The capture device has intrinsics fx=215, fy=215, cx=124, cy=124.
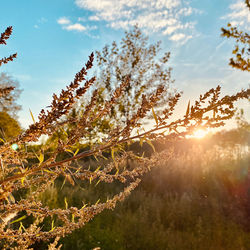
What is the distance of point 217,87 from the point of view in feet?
3.75

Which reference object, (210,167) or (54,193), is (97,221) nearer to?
(54,193)

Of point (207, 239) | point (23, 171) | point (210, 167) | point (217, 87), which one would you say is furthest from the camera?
point (210, 167)

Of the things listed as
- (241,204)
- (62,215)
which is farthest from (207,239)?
(62,215)

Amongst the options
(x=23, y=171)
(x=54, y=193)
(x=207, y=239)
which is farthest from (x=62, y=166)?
(x=54, y=193)

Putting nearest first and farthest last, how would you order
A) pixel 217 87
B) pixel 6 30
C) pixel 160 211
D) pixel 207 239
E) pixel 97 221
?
pixel 6 30 → pixel 217 87 → pixel 207 239 → pixel 97 221 → pixel 160 211

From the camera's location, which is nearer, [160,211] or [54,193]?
[160,211]

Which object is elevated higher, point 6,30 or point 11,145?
point 6,30

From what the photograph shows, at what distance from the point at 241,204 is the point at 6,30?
7.77 meters

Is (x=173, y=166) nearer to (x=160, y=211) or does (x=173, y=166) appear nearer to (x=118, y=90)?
(x=160, y=211)

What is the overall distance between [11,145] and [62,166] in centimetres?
23

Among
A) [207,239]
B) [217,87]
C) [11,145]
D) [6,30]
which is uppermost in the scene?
[6,30]

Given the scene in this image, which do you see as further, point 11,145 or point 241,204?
point 241,204

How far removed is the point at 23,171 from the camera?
90 centimetres

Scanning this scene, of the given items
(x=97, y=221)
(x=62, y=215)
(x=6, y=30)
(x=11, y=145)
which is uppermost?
(x=6, y=30)
